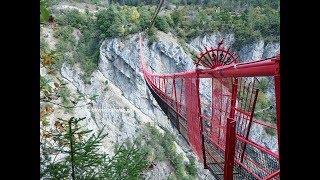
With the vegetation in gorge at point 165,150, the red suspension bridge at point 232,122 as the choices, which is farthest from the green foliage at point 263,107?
the red suspension bridge at point 232,122

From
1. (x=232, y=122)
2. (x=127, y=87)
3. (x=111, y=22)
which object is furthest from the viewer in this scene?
(x=111, y=22)

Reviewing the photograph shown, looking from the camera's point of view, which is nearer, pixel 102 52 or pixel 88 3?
pixel 102 52

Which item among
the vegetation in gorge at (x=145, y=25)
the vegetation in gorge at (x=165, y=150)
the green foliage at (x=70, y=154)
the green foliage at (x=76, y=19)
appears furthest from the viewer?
the green foliage at (x=76, y=19)

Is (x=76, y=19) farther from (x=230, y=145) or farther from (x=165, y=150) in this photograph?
(x=230, y=145)

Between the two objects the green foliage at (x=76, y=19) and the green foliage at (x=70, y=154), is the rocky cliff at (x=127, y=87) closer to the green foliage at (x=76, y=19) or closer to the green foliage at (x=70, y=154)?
the green foliage at (x=76, y=19)

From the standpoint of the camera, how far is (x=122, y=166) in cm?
160

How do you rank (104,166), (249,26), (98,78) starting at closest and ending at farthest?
(104,166) → (98,78) → (249,26)

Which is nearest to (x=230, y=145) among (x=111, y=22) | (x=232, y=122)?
(x=232, y=122)

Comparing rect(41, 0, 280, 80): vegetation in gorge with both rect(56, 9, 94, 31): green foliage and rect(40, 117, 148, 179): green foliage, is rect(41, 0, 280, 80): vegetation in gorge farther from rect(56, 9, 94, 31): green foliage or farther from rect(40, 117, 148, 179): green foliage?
rect(40, 117, 148, 179): green foliage

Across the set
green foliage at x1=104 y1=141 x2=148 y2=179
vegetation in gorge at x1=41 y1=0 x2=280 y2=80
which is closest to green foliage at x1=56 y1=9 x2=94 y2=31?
vegetation in gorge at x1=41 y1=0 x2=280 y2=80

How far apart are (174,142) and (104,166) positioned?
15127 millimetres
